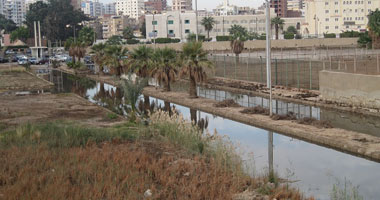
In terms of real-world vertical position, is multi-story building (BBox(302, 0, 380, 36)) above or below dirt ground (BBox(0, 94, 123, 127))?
above

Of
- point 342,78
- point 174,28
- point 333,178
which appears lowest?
point 333,178

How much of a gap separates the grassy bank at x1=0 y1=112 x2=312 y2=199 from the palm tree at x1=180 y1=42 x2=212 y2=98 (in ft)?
48.2

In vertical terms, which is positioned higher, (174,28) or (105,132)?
(174,28)

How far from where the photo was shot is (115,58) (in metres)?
52.0

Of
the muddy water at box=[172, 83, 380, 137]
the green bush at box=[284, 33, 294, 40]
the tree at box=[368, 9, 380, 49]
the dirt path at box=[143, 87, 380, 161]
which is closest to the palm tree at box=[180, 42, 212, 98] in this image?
the muddy water at box=[172, 83, 380, 137]

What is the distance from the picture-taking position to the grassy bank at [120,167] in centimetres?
1262

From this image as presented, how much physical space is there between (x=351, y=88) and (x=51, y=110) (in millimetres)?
18521

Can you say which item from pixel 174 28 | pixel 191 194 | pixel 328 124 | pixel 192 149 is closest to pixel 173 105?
pixel 328 124

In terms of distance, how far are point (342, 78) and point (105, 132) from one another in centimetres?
1620

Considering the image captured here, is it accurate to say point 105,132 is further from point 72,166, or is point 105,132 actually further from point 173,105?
point 173,105

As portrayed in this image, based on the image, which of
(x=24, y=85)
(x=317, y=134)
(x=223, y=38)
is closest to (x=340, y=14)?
(x=223, y=38)

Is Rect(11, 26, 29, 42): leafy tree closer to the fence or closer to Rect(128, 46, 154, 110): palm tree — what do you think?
the fence

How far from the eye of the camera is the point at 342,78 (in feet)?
100

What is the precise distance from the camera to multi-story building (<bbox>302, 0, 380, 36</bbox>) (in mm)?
130750
